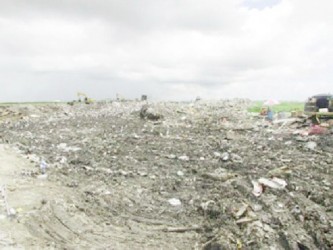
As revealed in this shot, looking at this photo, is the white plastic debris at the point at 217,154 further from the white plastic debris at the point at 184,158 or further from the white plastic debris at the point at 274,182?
the white plastic debris at the point at 274,182

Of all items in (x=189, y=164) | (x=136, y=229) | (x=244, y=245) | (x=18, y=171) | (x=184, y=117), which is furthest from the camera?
(x=184, y=117)

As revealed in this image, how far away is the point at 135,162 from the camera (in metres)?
9.10

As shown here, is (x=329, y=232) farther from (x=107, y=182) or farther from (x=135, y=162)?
(x=135, y=162)

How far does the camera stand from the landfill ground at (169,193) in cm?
525

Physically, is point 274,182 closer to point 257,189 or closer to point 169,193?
point 257,189

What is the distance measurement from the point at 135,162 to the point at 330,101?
10205 mm

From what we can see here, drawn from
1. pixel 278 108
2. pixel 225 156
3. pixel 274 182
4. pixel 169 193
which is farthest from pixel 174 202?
pixel 278 108

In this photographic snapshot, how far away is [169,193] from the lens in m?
6.94

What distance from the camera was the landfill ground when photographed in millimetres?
5248

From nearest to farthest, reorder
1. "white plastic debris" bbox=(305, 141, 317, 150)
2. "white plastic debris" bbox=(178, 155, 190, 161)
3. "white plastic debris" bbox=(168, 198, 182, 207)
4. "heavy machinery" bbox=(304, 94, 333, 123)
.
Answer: "white plastic debris" bbox=(168, 198, 182, 207) < "white plastic debris" bbox=(178, 155, 190, 161) < "white plastic debris" bbox=(305, 141, 317, 150) < "heavy machinery" bbox=(304, 94, 333, 123)

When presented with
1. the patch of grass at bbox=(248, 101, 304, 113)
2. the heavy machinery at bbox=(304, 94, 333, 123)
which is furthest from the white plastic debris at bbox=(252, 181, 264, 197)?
the patch of grass at bbox=(248, 101, 304, 113)

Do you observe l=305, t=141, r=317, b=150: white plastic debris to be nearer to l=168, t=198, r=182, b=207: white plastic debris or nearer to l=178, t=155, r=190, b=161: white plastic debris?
l=178, t=155, r=190, b=161: white plastic debris

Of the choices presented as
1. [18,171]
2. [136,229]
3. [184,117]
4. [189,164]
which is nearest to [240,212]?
[136,229]

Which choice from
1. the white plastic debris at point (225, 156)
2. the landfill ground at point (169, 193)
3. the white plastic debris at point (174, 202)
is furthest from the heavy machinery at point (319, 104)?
the white plastic debris at point (174, 202)
